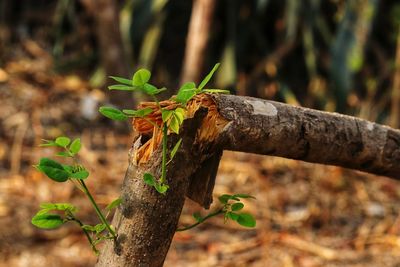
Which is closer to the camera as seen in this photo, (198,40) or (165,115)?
(165,115)

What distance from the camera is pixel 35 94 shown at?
14.1ft

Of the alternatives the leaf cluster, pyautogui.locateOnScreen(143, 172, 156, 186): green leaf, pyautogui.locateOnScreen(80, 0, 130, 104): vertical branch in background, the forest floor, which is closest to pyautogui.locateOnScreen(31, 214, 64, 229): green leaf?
the leaf cluster

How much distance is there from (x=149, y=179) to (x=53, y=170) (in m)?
0.12

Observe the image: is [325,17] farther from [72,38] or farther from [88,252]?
[88,252]

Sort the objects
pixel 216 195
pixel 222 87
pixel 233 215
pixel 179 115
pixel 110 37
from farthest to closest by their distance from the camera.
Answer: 1. pixel 222 87
2. pixel 110 37
3. pixel 216 195
4. pixel 233 215
5. pixel 179 115

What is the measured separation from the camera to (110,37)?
3.67 metres

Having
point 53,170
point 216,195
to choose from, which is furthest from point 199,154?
point 216,195

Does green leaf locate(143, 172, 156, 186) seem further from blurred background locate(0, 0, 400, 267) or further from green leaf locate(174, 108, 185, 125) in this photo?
blurred background locate(0, 0, 400, 267)

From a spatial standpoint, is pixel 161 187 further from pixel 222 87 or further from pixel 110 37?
pixel 222 87

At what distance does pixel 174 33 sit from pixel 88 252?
87.4 inches

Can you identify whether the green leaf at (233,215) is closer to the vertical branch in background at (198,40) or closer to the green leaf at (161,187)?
the green leaf at (161,187)

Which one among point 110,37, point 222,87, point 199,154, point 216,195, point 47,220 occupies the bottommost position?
point 216,195

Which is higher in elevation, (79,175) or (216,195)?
(79,175)

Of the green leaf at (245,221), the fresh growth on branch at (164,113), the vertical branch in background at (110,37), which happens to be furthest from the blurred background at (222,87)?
the fresh growth on branch at (164,113)
